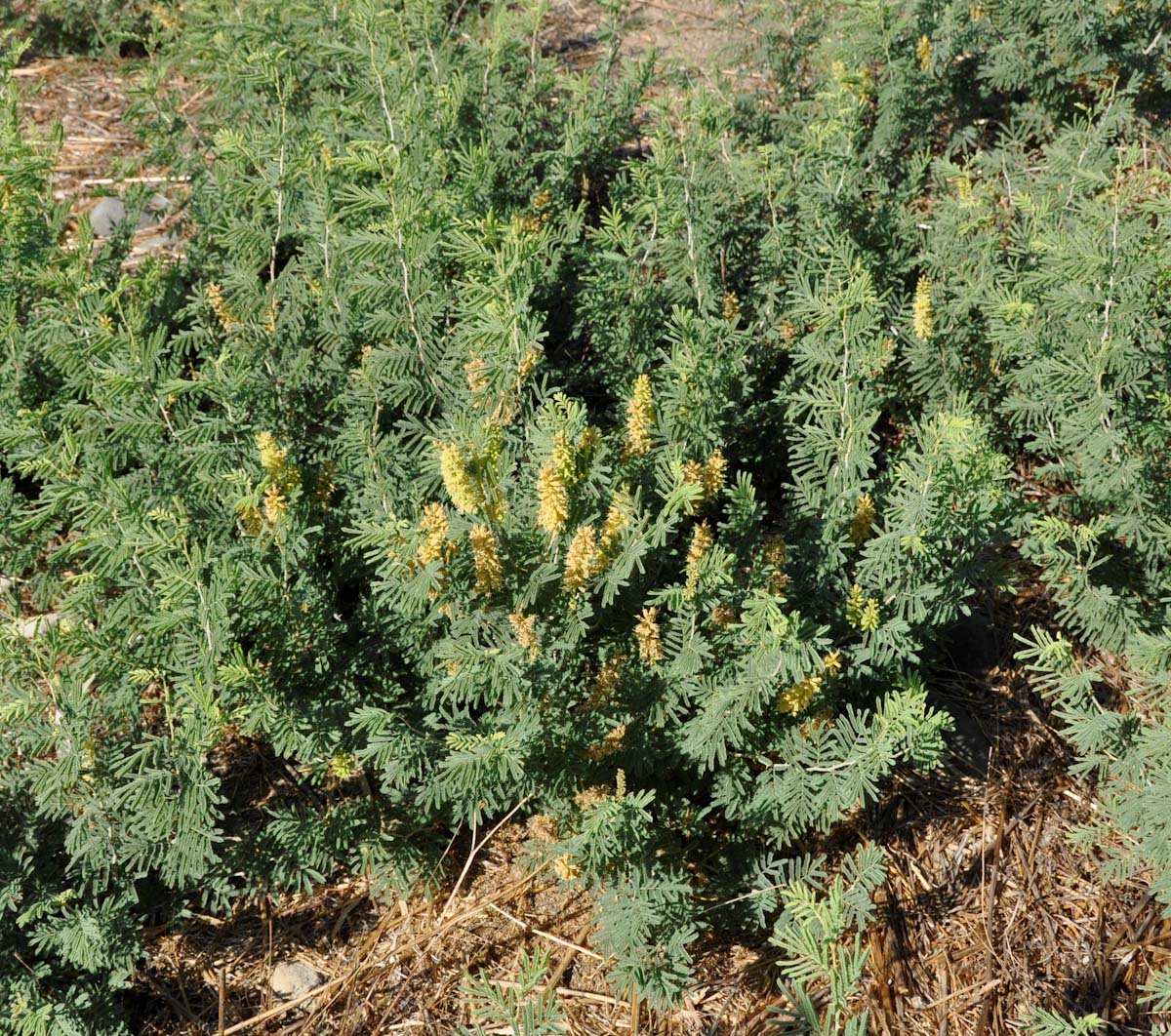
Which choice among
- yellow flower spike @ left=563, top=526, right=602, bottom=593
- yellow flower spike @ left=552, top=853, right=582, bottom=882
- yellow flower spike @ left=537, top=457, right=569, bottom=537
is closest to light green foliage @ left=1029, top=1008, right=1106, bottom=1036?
yellow flower spike @ left=552, top=853, right=582, bottom=882

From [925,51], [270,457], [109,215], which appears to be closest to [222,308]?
[270,457]

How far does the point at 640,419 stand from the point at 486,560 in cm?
45

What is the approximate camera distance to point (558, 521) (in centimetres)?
210

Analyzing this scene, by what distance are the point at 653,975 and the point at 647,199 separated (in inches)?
77.7

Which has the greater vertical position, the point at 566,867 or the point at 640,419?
the point at 640,419

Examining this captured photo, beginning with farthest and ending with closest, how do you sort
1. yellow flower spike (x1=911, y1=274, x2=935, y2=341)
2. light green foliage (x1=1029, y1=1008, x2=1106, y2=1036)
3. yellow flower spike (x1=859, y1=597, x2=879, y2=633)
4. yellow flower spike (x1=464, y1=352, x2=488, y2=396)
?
yellow flower spike (x1=911, y1=274, x2=935, y2=341) → yellow flower spike (x1=464, y1=352, x2=488, y2=396) → yellow flower spike (x1=859, y1=597, x2=879, y2=633) → light green foliage (x1=1029, y1=1008, x2=1106, y2=1036)

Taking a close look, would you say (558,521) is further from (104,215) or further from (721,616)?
(104,215)

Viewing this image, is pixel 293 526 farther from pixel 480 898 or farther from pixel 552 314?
pixel 552 314

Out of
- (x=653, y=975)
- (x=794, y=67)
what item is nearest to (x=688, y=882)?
(x=653, y=975)

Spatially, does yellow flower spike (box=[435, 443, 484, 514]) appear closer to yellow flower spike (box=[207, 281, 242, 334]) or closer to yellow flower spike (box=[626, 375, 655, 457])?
yellow flower spike (box=[626, 375, 655, 457])

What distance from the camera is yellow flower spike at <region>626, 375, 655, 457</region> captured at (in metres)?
2.28

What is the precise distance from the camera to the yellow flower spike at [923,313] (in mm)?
2863

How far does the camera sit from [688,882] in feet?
8.10

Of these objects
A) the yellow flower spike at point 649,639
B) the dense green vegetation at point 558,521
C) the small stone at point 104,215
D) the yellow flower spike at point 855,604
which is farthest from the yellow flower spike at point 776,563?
the small stone at point 104,215
